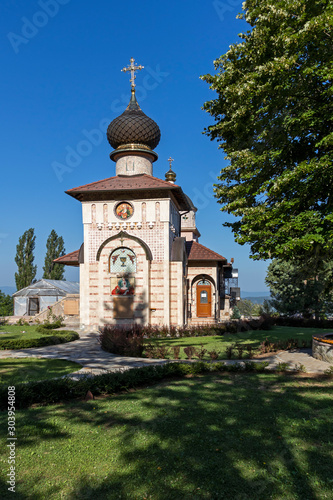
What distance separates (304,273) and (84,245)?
13508mm

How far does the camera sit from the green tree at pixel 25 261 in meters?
42.2

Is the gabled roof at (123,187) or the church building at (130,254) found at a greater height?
the gabled roof at (123,187)

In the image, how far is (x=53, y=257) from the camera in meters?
46.4

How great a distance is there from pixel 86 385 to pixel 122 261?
44.4 ft

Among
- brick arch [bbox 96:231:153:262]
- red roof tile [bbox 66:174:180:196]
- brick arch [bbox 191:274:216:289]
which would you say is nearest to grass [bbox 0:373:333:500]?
brick arch [bbox 96:231:153:262]

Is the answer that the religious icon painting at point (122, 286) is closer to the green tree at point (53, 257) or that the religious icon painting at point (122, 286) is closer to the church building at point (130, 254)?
the church building at point (130, 254)

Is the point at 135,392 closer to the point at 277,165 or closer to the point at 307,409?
the point at 307,409

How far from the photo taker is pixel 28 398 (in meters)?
6.79

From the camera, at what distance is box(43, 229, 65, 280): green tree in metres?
44.8

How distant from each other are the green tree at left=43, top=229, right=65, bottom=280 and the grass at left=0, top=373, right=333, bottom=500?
132 ft

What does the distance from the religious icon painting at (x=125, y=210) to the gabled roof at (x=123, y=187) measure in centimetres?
73

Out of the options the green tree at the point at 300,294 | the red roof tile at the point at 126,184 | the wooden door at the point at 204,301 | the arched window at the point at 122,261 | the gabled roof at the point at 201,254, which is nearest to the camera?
the red roof tile at the point at 126,184

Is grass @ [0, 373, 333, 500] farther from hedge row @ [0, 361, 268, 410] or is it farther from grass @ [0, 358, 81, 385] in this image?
grass @ [0, 358, 81, 385]

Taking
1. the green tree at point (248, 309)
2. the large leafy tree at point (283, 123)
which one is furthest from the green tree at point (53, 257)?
the large leafy tree at point (283, 123)
